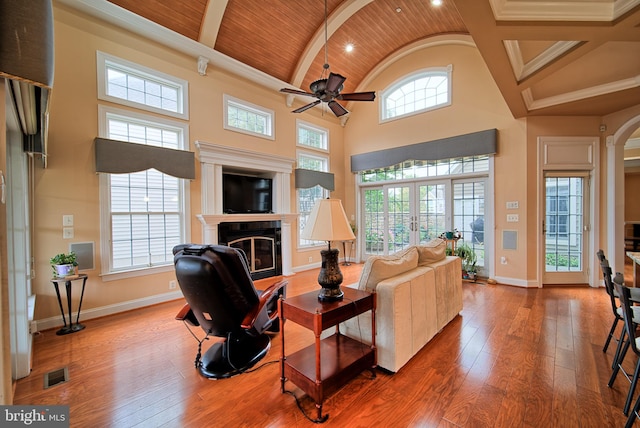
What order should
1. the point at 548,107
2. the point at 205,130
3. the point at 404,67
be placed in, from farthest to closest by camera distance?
the point at 404,67
the point at 205,130
the point at 548,107

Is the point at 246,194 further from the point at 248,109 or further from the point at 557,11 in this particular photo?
the point at 557,11

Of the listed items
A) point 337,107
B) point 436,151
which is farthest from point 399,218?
point 337,107

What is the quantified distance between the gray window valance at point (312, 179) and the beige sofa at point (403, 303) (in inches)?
139

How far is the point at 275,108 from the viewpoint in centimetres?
554

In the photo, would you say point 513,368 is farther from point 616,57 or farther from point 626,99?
point 626,99

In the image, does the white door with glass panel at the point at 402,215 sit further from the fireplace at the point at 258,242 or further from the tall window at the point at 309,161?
the fireplace at the point at 258,242

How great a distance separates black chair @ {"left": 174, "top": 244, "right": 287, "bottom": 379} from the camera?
1964mm

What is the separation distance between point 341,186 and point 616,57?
5098mm

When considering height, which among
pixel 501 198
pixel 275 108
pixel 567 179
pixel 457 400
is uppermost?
pixel 275 108

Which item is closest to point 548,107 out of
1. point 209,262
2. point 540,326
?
point 540,326

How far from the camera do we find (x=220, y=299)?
2.02 metres

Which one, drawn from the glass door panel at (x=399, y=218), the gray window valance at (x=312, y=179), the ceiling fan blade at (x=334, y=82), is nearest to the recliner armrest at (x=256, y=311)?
the ceiling fan blade at (x=334, y=82)

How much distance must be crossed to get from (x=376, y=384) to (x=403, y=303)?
0.65m

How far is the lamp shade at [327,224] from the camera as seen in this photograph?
195 cm
